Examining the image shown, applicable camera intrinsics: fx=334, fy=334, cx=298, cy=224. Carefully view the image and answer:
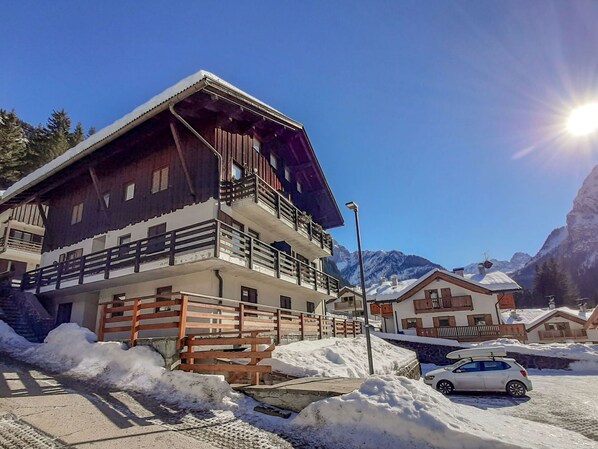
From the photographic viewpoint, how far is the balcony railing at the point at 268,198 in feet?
53.2

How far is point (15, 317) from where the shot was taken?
59.7ft

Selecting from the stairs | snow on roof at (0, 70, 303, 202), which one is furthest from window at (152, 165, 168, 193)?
the stairs

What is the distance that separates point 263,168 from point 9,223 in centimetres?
2977

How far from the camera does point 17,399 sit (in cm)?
693

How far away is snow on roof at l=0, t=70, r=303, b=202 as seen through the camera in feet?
46.4

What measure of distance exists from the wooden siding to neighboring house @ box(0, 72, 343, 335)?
2.8 inches

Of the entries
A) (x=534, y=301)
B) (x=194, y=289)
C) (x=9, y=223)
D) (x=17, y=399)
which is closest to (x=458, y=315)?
(x=194, y=289)

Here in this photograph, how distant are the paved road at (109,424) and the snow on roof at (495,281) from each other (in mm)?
37314

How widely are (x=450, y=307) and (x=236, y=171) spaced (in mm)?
30354

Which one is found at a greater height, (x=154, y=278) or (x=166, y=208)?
(x=166, y=208)

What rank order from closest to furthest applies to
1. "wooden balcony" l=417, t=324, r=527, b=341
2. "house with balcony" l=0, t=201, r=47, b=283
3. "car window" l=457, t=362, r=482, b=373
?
"car window" l=457, t=362, r=482, b=373 → "house with balcony" l=0, t=201, r=47, b=283 → "wooden balcony" l=417, t=324, r=527, b=341

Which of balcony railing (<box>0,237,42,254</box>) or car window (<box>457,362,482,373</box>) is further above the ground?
balcony railing (<box>0,237,42,254</box>)

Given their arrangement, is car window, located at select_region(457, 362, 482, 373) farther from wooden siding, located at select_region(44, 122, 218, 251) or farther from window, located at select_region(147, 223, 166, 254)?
window, located at select_region(147, 223, 166, 254)

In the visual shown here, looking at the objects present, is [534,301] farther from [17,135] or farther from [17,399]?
[17,135]
